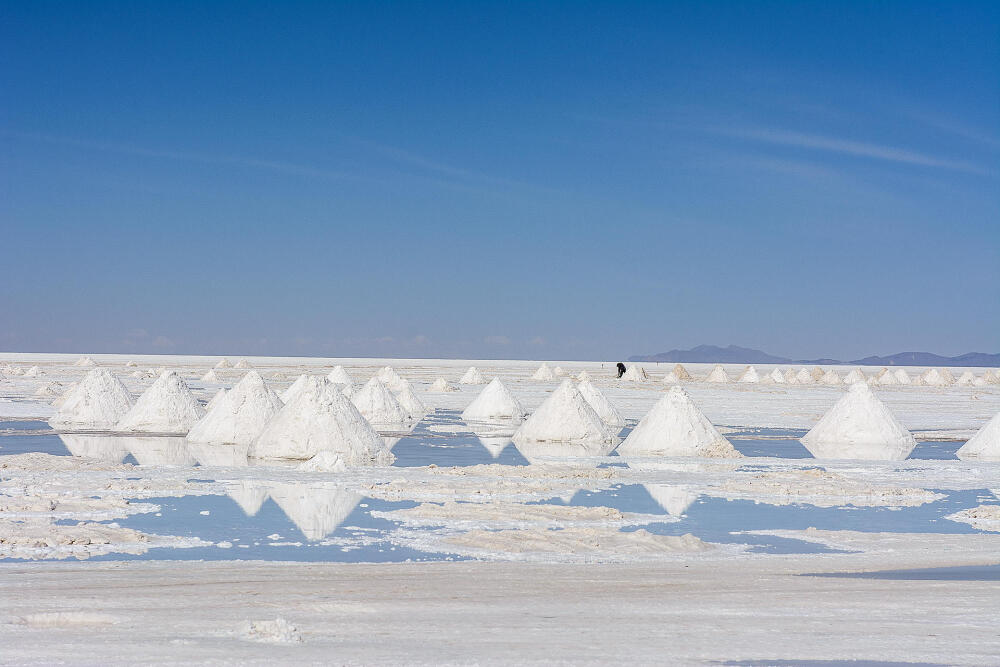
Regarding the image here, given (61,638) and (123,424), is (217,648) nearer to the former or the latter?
(61,638)

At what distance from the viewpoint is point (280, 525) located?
9.85 meters

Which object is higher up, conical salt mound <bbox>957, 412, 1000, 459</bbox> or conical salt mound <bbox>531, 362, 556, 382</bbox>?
conical salt mound <bbox>531, 362, 556, 382</bbox>

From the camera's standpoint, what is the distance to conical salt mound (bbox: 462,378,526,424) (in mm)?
25469

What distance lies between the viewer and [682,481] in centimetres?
1391

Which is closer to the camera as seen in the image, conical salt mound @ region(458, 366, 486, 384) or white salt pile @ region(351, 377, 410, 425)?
white salt pile @ region(351, 377, 410, 425)

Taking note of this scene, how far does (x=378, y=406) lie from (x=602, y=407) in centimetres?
452

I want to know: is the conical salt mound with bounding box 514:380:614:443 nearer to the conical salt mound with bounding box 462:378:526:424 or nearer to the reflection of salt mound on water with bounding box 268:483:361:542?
the conical salt mound with bounding box 462:378:526:424

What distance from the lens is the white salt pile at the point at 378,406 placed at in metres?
22.5

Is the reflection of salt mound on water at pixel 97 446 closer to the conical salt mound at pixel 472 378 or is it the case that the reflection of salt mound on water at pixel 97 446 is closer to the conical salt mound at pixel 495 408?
the conical salt mound at pixel 495 408

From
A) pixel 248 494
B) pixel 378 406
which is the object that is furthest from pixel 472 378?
pixel 248 494

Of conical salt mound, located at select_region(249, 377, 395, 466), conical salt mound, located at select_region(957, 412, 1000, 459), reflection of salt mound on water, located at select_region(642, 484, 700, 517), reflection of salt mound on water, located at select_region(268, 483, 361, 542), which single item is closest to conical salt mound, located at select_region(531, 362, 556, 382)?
conical salt mound, located at select_region(957, 412, 1000, 459)

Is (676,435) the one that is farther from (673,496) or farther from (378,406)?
(378,406)

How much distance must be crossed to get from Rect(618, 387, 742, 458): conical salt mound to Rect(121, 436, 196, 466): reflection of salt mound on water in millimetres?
6235

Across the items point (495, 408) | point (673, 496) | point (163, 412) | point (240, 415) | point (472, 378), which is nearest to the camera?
point (673, 496)
